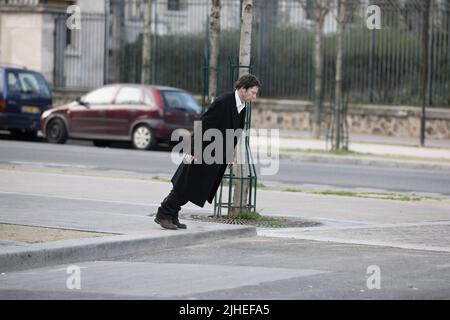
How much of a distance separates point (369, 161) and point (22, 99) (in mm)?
9231

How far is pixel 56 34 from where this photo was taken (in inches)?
1459

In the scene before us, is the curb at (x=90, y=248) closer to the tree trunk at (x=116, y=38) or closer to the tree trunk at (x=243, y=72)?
the tree trunk at (x=243, y=72)

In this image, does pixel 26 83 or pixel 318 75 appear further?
pixel 318 75

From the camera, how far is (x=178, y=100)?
27.6m

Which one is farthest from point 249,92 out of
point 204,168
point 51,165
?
point 51,165

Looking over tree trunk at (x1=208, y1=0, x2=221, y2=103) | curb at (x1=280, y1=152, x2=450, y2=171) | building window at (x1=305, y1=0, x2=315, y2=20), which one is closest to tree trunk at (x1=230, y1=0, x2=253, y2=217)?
tree trunk at (x1=208, y1=0, x2=221, y2=103)

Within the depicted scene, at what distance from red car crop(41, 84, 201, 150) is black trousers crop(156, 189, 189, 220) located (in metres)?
14.8

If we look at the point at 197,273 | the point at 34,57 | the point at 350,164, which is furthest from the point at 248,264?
the point at 34,57

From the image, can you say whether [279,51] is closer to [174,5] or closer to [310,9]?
[310,9]

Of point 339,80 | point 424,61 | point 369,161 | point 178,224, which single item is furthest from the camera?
point 424,61

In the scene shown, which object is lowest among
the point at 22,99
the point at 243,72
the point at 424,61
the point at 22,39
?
the point at 22,99

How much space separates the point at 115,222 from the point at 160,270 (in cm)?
262

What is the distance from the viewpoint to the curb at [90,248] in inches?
399
